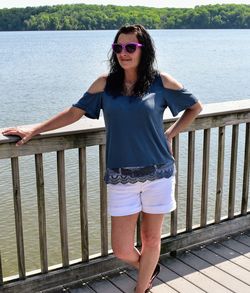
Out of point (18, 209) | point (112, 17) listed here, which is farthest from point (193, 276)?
point (112, 17)

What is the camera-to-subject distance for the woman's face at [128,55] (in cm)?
229

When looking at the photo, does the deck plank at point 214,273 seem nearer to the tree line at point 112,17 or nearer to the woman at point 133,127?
the woman at point 133,127

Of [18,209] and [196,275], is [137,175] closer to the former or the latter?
[18,209]

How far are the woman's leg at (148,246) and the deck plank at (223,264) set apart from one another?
0.59 metres

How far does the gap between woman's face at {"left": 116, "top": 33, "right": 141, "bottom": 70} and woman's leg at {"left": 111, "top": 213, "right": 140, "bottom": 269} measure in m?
0.72

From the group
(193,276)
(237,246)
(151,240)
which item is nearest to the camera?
(151,240)

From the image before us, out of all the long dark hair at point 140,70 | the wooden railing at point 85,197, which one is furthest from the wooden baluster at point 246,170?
the long dark hair at point 140,70

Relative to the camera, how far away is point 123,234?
2451 mm

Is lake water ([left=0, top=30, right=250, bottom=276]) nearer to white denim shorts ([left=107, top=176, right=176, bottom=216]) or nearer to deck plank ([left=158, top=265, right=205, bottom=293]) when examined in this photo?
white denim shorts ([left=107, top=176, right=176, bottom=216])

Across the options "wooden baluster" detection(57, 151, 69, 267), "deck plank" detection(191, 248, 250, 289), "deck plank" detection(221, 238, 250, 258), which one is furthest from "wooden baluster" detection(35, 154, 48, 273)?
"deck plank" detection(221, 238, 250, 258)

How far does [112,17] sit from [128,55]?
5913 centimetres

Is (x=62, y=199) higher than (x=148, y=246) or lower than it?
higher

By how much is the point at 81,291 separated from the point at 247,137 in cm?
145

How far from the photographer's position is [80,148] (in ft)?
8.76
